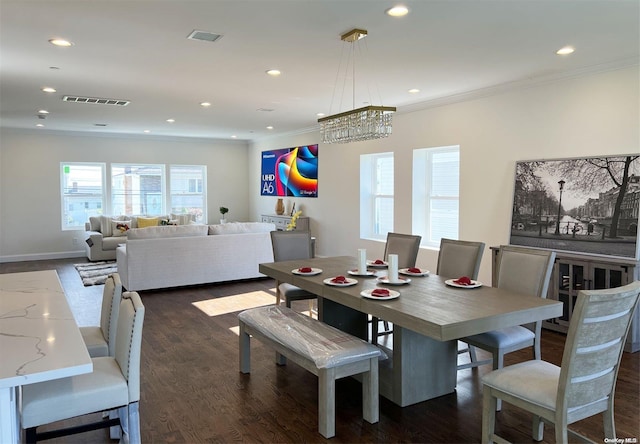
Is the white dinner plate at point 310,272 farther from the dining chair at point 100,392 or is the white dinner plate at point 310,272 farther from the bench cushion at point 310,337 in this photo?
the dining chair at point 100,392

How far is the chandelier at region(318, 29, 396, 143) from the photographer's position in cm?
369

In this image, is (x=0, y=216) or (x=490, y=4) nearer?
(x=490, y=4)

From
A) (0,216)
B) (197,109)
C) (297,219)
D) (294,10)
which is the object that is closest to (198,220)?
(297,219)

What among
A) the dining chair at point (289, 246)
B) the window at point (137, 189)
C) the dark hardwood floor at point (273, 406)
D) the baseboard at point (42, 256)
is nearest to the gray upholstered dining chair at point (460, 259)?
the dark hardwood floor at point (273, 406)

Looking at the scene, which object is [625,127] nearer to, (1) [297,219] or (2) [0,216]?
(1) [297,219]

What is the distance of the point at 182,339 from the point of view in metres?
4.37

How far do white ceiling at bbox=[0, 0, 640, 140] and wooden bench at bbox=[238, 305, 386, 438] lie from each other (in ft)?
6.95

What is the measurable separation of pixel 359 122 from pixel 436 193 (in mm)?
2987

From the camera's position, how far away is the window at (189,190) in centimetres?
1070

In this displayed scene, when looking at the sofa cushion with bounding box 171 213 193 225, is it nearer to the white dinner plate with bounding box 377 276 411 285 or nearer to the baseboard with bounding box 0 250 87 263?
the baseboard with bounding box 0 250 87 263

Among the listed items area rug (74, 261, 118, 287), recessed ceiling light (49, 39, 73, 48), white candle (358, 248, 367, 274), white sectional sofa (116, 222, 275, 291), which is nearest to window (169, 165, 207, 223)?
area rug (74, 261, 118, 287)

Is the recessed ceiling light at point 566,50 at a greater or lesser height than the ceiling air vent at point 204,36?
greater

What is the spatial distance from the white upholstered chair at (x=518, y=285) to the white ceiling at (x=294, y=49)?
1667 millimetres

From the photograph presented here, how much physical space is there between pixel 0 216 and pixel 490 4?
9.42 meters
